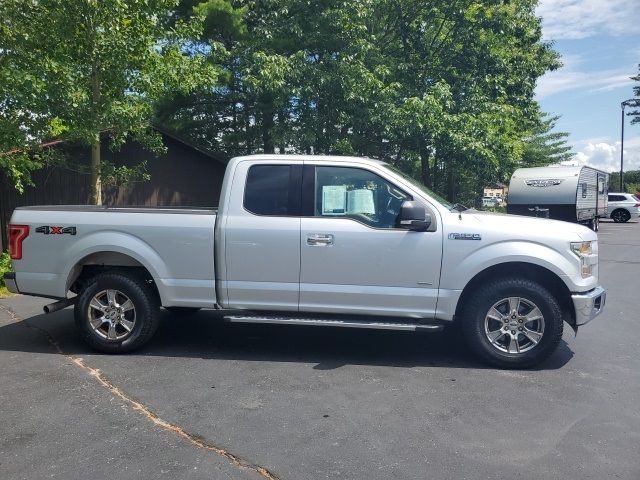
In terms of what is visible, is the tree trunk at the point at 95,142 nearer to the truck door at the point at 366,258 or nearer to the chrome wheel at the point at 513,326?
the truck door at the point at 366,258

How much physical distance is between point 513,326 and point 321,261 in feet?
6.38

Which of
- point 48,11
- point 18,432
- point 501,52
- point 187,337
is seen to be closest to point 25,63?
point 48,11

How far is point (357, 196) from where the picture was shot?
18.7ft

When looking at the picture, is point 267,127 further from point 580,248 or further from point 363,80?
point 580,248

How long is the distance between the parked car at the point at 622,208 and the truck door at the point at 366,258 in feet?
98.1

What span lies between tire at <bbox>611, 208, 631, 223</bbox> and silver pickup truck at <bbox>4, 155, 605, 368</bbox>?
1156 inches

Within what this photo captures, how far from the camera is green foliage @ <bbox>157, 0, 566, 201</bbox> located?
45.5ft

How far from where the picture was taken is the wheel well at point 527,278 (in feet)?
18.0

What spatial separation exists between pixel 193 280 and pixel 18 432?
7.07 feet

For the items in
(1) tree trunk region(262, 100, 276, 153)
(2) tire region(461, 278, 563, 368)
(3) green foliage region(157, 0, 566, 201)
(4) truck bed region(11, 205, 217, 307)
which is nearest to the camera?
(2) tire region(461, 278, 563, 368)

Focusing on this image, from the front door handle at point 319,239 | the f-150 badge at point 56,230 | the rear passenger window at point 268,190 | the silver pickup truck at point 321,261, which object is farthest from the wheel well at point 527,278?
the f-150 badge at point 56,230

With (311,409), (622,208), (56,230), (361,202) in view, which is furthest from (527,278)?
(622,208)

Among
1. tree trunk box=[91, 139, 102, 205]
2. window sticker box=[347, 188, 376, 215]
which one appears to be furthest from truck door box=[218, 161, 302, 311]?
tree trunk box=[91, 139, 102, 205]

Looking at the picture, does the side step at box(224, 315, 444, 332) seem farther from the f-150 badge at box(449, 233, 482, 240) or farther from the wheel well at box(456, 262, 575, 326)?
the f-150 badge at box(449, 233, 482, 240)
